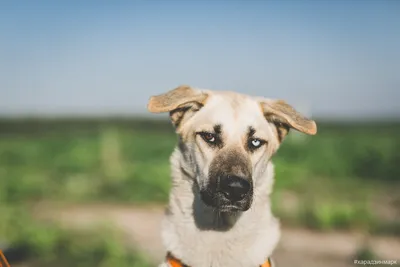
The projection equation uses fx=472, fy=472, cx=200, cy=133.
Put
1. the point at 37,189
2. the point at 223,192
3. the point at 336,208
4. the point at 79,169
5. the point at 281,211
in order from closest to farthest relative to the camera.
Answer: the point at 223,192, the point at 336,208, the point at 281,211, the point at 37,189, the point at 79,169

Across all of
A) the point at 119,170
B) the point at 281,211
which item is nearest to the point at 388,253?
the point at 281,211

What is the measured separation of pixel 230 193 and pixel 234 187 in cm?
5

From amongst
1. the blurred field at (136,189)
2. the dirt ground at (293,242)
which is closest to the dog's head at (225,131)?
the blurred field at (136,189)

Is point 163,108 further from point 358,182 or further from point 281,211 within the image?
point 358,182

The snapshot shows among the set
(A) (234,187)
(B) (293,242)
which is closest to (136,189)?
(B) (293,242)

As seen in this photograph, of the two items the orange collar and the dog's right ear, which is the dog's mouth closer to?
the orange collar

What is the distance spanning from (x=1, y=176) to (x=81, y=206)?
4088mm

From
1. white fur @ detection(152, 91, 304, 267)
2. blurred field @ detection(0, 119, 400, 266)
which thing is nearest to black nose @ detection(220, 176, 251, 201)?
white fur @ detection(152, 91, 304, 267)

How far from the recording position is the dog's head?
3121 millimetres

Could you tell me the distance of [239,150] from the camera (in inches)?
131

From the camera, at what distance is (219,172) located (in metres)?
3.13

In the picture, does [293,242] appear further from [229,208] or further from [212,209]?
[229,208]

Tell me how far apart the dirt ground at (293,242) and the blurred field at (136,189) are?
470 millimetres

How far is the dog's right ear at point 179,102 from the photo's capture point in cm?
322
